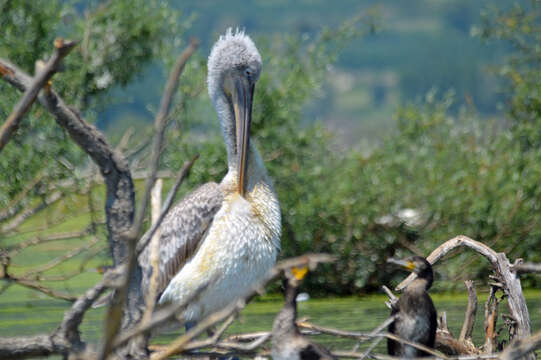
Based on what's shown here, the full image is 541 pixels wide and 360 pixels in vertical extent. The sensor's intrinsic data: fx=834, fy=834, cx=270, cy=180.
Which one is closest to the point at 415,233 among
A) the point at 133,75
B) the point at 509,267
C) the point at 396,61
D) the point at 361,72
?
the point at 133,75

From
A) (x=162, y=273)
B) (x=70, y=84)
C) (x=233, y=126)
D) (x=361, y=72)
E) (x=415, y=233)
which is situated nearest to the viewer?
(x=162, y=273)

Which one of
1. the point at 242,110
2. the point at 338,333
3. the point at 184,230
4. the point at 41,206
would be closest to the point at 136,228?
the point at 338,333

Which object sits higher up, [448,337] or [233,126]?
[233,126]

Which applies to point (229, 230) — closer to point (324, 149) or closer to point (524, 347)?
point (524, 347)

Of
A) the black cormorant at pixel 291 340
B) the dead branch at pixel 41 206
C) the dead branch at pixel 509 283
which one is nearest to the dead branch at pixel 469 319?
A: the dead branch at pixel 509 283

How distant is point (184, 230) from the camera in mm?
4707

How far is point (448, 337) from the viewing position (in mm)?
3738

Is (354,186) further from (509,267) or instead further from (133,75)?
(509,267)

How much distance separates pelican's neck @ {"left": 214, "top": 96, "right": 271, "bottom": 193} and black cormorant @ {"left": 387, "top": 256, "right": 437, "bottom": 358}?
136 cm

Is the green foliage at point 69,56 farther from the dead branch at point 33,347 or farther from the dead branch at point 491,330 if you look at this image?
the dead branch at point 33,347

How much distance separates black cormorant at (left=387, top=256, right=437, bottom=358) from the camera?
11.3 feet

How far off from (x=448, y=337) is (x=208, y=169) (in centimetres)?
541

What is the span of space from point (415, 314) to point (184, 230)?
168 centimetres

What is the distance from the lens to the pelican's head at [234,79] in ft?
16.5
